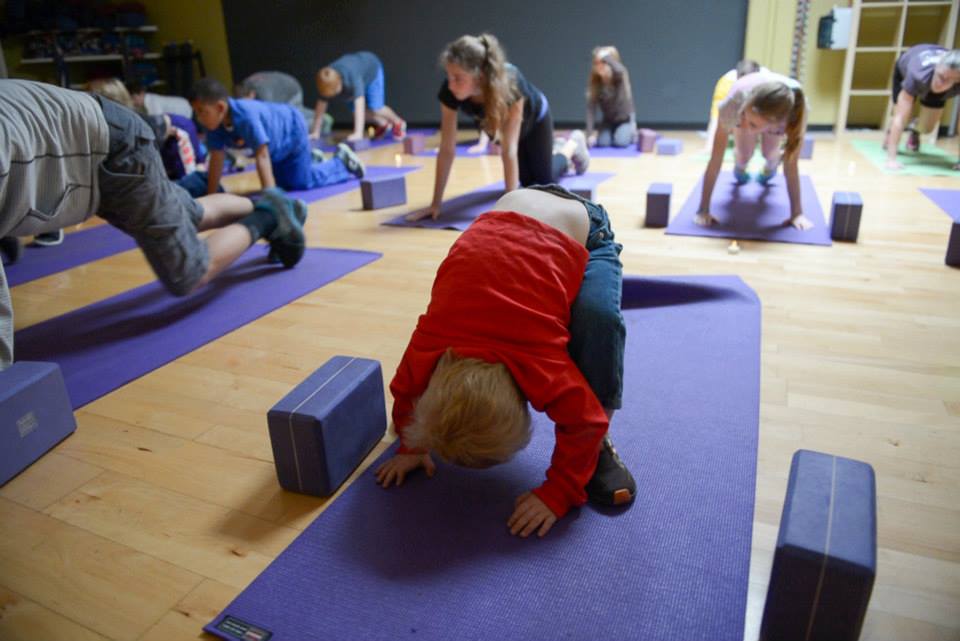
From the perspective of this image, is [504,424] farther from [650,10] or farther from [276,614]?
[650,10]

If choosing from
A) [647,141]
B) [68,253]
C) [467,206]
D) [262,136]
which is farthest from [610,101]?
[68,253]

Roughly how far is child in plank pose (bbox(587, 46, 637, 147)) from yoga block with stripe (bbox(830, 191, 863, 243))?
3.05 meters

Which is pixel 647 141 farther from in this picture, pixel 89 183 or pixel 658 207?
pixel 89 183

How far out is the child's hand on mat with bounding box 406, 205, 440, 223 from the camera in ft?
11.1

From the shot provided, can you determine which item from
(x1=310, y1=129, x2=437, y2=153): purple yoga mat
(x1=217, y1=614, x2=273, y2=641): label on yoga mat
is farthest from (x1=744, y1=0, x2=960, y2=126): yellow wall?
(x1=217, y1=614, x2=273, y2=641): label on yoga mat

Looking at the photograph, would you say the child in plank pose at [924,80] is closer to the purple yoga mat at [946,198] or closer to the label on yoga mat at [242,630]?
the purple yoga mat at [946,198]

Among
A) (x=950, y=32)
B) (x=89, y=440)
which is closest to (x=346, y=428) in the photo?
(x=89, y=440)

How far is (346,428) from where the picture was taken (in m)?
1.34

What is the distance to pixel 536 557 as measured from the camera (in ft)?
3.65

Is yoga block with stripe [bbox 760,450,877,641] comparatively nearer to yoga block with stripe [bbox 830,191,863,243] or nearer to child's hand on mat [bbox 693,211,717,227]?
yoga block with stripe [bbox 830,191,863,243]

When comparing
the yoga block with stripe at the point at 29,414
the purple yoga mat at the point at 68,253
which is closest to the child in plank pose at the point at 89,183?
the yoga block with stripe at the point at 29,414

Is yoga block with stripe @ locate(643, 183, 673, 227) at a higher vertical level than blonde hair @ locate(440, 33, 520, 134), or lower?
lower

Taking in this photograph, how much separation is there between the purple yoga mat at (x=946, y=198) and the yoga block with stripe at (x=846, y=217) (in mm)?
673

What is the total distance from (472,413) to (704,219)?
95.8 inches
